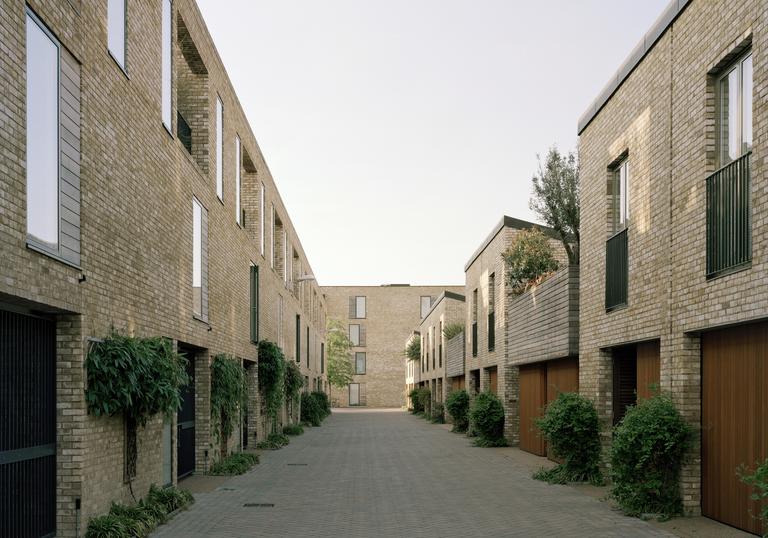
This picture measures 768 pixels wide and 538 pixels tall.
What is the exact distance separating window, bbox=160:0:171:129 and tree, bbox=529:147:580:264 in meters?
12.5

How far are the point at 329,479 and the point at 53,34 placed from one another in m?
9.82

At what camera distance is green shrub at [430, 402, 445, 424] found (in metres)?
38.0

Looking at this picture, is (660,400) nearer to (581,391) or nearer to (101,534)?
(581,391)

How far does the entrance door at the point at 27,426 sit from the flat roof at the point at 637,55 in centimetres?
823

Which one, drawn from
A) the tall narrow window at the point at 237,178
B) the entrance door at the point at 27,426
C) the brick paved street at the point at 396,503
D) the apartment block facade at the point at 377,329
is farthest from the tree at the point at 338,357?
the entrance door at the point at 27,426

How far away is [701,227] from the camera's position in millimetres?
9656

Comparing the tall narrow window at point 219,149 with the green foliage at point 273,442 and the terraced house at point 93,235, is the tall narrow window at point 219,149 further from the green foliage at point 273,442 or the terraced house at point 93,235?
the green foliage at point 273,442

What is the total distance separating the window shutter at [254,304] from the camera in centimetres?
2231

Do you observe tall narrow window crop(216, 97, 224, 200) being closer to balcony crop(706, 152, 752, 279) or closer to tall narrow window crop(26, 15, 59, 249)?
tall narrow window crop(26, 15, 59, 249)

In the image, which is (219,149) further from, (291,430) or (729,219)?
(291,430)

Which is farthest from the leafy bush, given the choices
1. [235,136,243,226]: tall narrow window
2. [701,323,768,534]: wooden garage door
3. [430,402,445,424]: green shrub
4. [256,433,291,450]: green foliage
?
[701,323,768,534]: wooden garage door

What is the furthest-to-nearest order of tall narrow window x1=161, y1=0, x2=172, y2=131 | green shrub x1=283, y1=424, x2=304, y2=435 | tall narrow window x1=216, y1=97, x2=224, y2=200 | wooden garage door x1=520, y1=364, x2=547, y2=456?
green shrub x1=283, y1=424, x2=304, y2=435, wooden garage door x1=520, y1=364, x2=547, y2=456, tall narrow window x1=216, y1=97, x2=224, y2=200, tall narrow window x1=161, y1=0, x2=172, y2=131

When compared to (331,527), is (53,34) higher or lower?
higher

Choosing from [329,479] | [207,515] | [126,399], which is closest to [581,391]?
[329,479]
